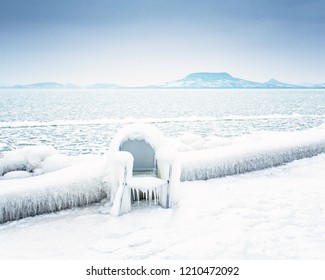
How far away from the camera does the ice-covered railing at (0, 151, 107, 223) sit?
415cm

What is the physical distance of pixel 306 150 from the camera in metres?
7.52

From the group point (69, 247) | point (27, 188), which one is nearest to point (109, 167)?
point (27, 188)

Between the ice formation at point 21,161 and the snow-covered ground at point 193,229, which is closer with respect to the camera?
the snow-covered ground at point 193,229

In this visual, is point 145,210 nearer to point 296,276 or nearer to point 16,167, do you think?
point 296,276

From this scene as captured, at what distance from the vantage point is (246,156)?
6.46 metres

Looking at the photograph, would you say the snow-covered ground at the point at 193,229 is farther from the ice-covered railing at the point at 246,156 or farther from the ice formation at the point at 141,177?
the ice-covered railing at the point at 246,156

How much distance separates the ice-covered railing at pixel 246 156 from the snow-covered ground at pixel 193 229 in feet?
2.51

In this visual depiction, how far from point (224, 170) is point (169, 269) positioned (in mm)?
3693

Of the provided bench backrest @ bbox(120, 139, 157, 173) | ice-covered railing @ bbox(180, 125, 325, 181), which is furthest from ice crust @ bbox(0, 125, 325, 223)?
bench backrest @ bbox(120, 139, 157, 173)

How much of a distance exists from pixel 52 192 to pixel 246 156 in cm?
394

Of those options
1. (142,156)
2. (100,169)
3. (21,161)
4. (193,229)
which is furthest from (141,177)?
(21,161)

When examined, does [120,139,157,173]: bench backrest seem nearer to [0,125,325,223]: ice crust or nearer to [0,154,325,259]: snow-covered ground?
[0,125,325,223]: ice crust

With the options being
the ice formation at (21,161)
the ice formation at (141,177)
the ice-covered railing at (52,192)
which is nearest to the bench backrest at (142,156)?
the ice formation at (141,177)

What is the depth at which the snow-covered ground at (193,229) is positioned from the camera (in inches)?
124
